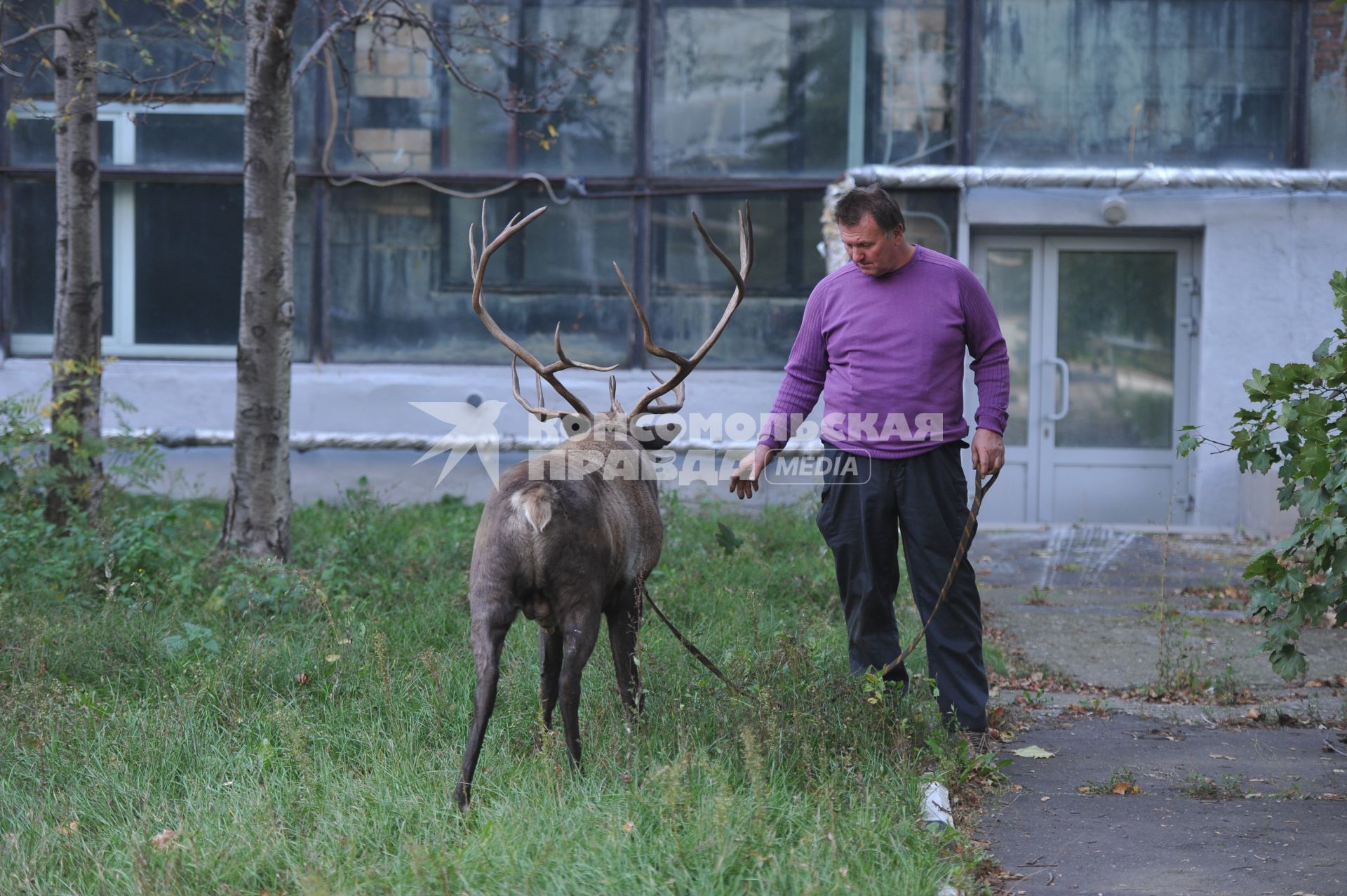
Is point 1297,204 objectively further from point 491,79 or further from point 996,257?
point 491,79

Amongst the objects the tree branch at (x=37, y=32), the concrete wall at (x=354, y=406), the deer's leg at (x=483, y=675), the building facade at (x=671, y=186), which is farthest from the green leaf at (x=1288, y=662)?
the tree branch at (x=37, y=32)

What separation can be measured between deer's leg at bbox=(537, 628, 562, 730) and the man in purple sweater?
3.02ft

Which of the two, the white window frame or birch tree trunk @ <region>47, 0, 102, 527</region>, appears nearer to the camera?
birch tree trunk @ <region>47, 0, 102, 527</region>

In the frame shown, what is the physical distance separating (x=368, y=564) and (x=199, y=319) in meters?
4.01

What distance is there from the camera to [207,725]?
16.3 ft

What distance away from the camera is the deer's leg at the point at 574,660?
437 cm

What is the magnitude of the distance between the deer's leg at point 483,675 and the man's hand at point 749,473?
1131 millimetres

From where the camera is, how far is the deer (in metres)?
4.30

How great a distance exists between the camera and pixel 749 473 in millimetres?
5043

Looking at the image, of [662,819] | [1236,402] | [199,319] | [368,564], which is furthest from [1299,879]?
[199,319]

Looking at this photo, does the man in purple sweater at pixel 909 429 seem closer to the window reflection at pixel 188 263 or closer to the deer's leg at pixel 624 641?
the deer's leg at pixel 624 641

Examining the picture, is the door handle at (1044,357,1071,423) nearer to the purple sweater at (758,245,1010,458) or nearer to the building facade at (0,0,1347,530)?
the building facade at (0,0,1347,530)

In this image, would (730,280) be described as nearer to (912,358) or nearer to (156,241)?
(156,241)

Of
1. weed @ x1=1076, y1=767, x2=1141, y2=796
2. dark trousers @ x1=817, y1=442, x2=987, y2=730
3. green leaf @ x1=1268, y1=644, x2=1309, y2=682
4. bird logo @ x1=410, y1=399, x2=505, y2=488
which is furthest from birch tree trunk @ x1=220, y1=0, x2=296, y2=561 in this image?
green leaf @ x1=1268, y1=644, x2=1309, y2=682
